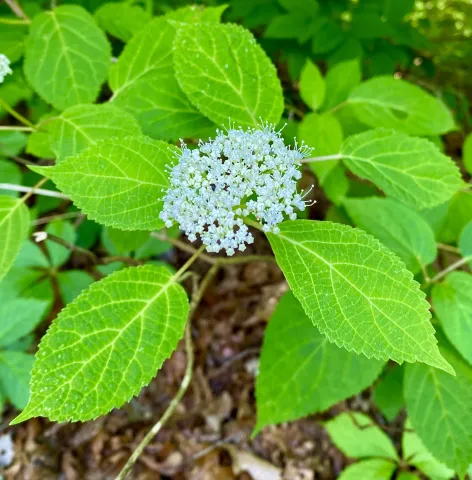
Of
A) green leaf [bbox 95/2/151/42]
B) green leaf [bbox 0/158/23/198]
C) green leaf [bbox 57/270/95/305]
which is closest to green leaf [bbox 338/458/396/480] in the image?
green leaf [bbox 57/270/95/305]

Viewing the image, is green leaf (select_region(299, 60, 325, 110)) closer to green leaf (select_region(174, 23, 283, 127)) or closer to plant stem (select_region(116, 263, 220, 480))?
green leaf (select_region(174, 23, 283, 127))

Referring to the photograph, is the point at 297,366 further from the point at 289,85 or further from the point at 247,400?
the point at 289,85

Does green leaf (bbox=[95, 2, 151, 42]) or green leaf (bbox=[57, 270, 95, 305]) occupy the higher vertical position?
green leaf (bbox=[95, 2, 151, 42])

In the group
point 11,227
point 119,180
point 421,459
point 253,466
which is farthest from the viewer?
point 253,466

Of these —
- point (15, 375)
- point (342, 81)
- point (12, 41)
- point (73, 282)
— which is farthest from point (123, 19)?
point (15, 375)

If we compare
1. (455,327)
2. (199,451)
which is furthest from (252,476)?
(455,327)

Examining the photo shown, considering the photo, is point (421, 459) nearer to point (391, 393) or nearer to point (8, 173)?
point (391, 393)
